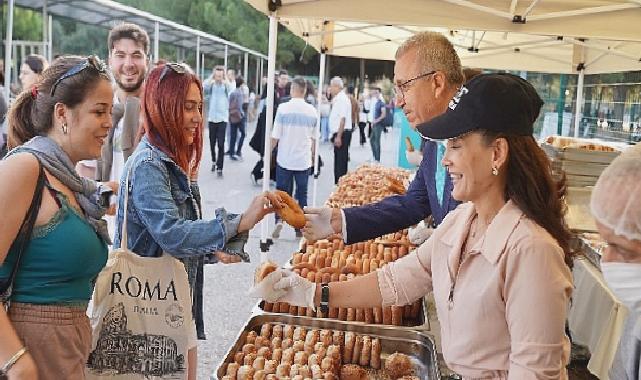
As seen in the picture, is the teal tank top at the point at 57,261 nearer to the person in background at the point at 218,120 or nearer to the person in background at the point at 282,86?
the person in background at the point at 218,120

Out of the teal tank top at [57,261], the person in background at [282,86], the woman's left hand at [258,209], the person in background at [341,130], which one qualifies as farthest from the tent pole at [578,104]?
the teal tank top at [57,261]

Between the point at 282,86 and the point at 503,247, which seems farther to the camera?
the point at 282,86

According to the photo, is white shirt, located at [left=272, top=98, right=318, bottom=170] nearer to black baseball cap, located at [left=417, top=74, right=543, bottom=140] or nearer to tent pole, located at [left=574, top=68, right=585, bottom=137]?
tent pole, located at [left=574, top=68, right=585, bottom=137]

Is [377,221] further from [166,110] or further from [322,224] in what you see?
[166,110]

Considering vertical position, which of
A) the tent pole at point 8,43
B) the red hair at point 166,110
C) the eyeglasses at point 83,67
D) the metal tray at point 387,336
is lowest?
the metal tray at point 387,336

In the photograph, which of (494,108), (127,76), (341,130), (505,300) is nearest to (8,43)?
(127,76)

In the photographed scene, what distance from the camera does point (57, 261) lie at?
6.19ft

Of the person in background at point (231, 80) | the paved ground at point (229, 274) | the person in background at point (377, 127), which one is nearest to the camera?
the paved ground at point (229, 274)

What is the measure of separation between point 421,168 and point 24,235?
6.39 ft

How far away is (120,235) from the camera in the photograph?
242 centimetres

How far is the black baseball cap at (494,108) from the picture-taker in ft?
5.00

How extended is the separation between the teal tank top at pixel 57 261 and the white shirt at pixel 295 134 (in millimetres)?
6061

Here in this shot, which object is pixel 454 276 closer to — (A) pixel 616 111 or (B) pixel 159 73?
(B) pixel 159 73

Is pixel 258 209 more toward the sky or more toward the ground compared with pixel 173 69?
more toward the ground
